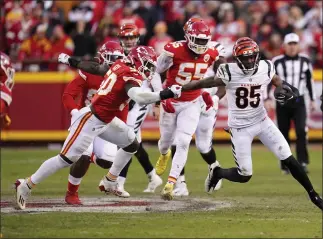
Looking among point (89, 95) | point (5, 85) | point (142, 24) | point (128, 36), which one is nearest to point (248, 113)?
point (89, 95)

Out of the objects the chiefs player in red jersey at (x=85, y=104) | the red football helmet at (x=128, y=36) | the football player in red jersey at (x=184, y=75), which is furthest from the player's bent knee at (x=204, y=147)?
the red football helmet at (x=128, y=36)

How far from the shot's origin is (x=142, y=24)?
16.9 m

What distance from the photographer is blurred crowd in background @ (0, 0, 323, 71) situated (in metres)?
16.5

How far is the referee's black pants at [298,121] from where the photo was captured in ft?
41.8

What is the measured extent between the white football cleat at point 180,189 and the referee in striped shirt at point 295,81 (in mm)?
2788

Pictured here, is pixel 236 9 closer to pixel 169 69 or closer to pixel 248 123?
pixel 169 69

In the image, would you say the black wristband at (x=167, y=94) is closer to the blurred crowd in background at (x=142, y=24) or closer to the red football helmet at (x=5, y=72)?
the red football helmet at (x=5, y=72)

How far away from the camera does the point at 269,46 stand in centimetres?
1664

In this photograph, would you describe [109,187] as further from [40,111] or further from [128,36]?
[40,111]

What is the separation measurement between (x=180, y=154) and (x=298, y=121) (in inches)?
138

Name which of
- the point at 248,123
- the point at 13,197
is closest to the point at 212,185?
the point at 248,123

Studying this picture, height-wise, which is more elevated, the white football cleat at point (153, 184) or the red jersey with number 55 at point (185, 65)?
the red jersey with number 55 at point (185, 65)

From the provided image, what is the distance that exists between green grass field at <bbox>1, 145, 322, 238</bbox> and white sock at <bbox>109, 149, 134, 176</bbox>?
→ 70 centimetres

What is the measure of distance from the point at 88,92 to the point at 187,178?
Answer: 2677mm
